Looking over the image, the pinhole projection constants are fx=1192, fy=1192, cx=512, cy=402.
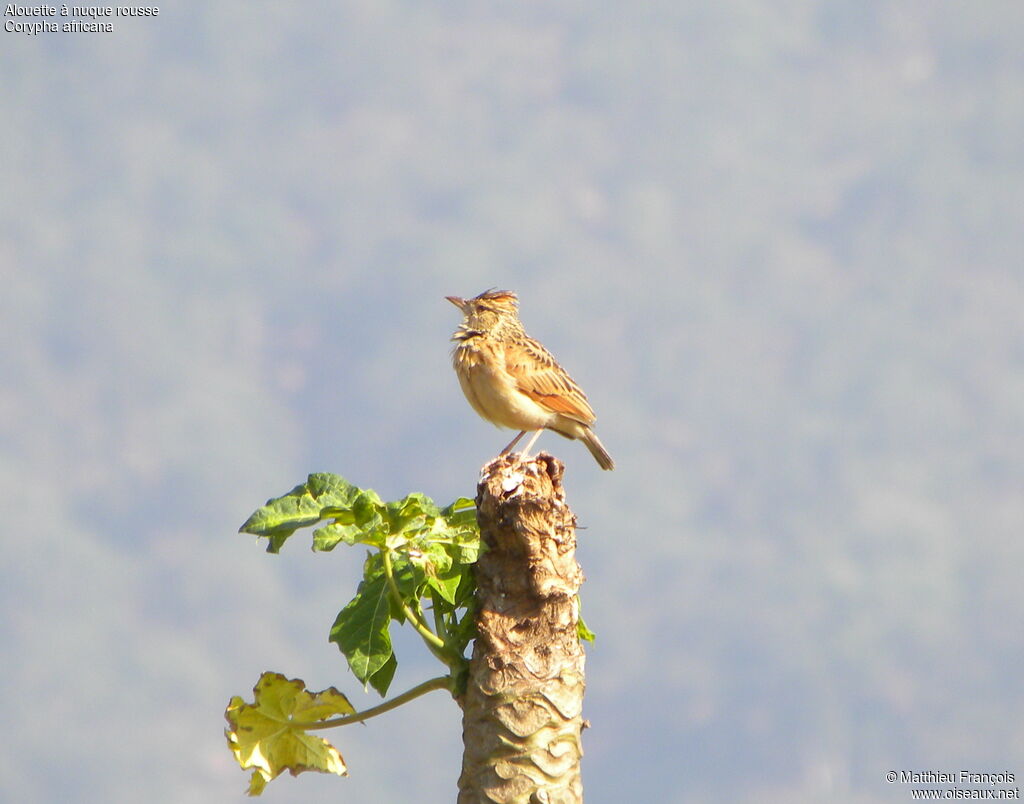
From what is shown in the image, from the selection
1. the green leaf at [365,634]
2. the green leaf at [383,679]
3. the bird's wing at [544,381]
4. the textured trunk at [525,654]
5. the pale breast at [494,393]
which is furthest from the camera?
the bird's wing at [544,381]

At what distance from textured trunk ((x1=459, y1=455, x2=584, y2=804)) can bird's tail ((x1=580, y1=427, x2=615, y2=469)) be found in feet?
21.8

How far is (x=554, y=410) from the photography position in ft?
36.4

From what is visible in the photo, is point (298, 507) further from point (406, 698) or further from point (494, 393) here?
point (494, 393)

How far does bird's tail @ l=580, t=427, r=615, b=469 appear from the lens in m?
11.7

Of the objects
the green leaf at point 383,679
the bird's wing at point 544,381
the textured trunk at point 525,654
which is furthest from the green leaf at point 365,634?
the bird's wing at point 544,381

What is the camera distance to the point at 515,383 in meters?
10.8

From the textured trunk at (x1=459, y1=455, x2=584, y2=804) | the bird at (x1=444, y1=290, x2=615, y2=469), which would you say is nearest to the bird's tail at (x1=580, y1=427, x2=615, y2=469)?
the bird at (x1=444, y1=290, x2=615, y2=469)

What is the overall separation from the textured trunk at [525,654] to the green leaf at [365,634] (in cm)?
39

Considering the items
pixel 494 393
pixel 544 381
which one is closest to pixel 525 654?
pixel 494 393

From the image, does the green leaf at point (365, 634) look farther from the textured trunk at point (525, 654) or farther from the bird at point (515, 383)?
the bird at point (515, 383)

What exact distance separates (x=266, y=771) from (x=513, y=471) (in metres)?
1.64

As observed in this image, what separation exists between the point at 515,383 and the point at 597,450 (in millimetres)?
1445

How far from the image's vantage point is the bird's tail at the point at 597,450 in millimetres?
11734

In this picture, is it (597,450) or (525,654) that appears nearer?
(525,654)
